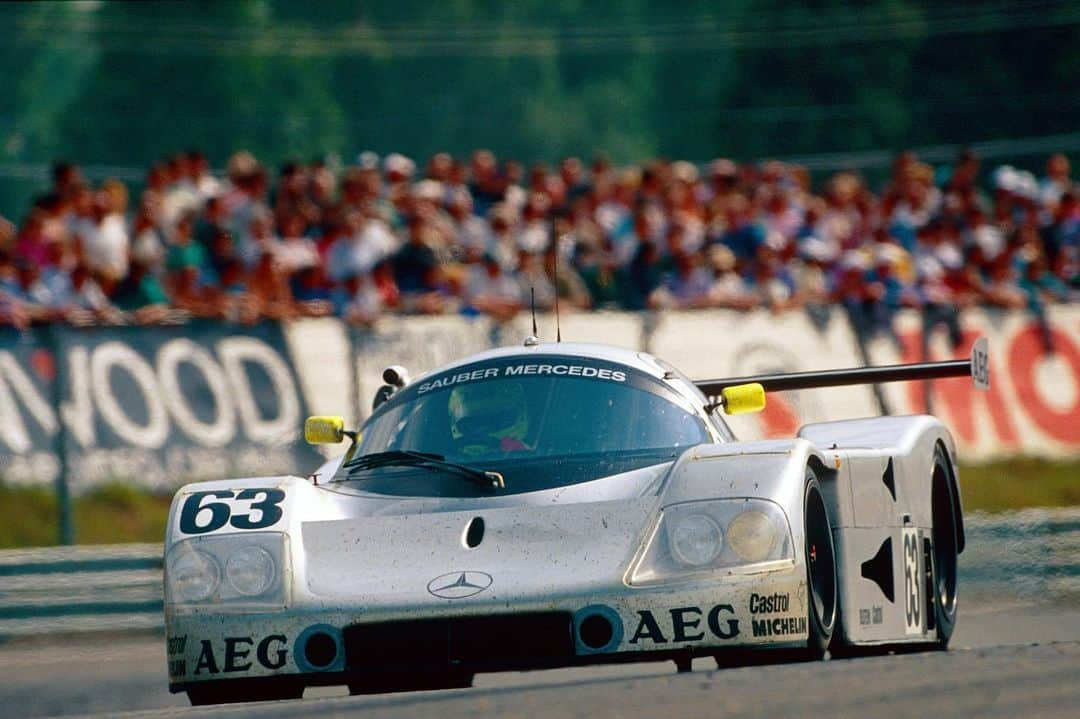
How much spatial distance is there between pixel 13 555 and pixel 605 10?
65.9 m

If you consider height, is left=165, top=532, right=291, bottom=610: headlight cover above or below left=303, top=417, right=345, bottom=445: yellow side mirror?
below

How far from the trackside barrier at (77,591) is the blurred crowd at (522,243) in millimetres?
2093

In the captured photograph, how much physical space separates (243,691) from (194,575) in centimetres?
38

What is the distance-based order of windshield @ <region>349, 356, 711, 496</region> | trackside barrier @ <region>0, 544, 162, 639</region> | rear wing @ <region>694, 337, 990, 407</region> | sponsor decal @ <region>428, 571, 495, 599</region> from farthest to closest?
1. trackside barrier @ <region>0, 544, 162, 639</region>
2. rear wing @ <region>694, 337, 990, 407</region>
3. windshield @ <region>349, 356, 711, 496</region>
4. sponsor decal @ <region>428, 571, 495, 599</region>

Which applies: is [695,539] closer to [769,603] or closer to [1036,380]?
[769,603]

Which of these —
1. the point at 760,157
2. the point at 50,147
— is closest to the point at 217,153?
the point at 50,147

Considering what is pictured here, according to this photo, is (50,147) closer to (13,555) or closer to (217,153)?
(217,153)

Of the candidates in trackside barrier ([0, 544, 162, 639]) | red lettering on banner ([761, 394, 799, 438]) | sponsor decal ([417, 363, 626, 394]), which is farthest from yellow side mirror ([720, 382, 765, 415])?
red lettering on banner ([761, 394, 799, 438])

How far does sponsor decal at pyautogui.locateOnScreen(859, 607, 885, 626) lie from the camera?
6867mm

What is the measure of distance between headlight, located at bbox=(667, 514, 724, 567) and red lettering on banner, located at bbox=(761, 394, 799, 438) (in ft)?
25.3

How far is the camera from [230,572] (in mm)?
6238

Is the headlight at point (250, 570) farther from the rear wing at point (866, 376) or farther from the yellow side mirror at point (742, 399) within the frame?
the rear wing at point (866, 376)

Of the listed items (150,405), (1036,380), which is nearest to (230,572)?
(150,405)

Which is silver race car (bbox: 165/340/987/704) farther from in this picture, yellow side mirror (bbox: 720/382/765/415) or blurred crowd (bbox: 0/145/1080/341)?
blurred crowd (bbox: 0/145/1080/341)
